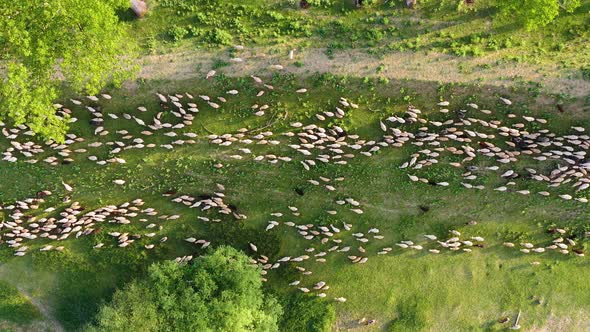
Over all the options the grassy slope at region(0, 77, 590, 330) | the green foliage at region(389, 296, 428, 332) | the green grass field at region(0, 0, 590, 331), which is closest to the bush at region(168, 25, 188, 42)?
the green grass field at region(0, 0, 590, 331)

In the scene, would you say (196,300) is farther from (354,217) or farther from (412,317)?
(412,317)

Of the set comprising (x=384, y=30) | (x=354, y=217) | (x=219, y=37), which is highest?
(x=219, y=37)

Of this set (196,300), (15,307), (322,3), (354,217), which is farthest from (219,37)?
(15,307)

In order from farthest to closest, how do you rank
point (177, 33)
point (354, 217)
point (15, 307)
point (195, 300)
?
point (15, 307), point (354, 217), point (177, 33), point (195, 300)

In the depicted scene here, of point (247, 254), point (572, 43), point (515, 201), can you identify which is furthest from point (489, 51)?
point (247, 254)

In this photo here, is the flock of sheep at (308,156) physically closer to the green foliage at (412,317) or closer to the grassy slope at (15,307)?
the grassy slope at (15,307)

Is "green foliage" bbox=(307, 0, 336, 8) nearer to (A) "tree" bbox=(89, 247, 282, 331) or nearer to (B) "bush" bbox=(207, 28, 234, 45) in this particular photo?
(B) "bush" bbox=(207, 28, 234, 45)

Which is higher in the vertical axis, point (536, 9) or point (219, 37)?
point (536, 9)

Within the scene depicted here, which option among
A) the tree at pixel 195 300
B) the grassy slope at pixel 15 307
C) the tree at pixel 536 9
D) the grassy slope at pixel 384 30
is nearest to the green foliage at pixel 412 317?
the tree at pixel 195 300
